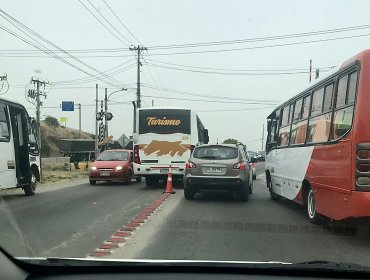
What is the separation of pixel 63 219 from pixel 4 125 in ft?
16.7

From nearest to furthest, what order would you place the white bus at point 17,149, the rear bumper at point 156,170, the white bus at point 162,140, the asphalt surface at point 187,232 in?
the asphalt surface at point 187,232 < the white bus at point 17,149 < the rear bumper at point 156,170 < the white bus at point 162,140

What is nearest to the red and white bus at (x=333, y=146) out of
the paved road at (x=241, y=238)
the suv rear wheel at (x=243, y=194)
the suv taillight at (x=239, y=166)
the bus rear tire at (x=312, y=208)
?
the bus rear tire at (x=312, y=208)

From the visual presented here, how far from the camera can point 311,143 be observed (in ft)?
32.2

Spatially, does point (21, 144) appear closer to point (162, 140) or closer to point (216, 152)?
point (216, 152)

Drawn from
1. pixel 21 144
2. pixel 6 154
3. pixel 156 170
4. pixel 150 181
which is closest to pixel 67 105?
pixel 150 181

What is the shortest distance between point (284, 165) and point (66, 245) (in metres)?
6.62

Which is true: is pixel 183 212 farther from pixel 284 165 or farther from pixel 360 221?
pixel 360 221

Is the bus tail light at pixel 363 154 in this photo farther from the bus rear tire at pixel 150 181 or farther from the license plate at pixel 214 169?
the bus rear tire at pixel 150 181

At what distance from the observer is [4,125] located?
14266 mm

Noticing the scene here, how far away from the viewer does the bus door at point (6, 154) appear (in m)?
13.9

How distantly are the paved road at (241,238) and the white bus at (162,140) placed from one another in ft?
25.1

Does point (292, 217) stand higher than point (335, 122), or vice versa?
point (335, 122)

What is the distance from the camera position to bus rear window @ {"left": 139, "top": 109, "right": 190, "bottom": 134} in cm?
2030

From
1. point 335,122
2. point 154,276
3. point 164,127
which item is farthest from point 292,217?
point 164,127
